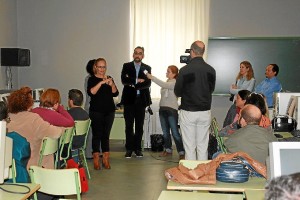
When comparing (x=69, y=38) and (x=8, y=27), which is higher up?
(x=8, y=27)

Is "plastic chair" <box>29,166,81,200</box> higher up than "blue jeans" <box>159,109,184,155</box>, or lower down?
higher up

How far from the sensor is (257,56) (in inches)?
373

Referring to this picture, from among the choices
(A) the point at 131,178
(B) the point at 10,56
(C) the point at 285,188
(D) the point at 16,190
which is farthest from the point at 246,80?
(C) the point at 285,188

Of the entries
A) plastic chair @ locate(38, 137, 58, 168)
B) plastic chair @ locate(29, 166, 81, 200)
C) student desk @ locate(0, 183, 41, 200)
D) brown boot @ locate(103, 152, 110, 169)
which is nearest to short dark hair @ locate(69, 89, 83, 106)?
brown boot @ locate(103, 152, 110, 169)

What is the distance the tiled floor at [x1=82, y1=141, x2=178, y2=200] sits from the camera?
597 cm

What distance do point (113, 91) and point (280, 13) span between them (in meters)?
4.02

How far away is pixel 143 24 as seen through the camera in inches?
381

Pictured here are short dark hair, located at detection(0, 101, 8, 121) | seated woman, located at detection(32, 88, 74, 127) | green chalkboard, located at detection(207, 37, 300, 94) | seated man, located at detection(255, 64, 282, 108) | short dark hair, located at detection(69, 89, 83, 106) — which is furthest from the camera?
green chalkboard, located at detection(207, 37, 300, 94)

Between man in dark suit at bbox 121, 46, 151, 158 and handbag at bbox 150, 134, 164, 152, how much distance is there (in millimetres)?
845

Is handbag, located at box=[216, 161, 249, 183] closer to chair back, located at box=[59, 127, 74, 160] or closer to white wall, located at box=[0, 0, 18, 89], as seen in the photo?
chair back, located at box=[59, 127, 74, 160]

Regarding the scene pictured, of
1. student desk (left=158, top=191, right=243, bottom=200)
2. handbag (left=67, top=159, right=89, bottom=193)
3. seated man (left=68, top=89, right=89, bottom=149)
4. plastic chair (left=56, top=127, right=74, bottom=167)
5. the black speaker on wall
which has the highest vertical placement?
the black speaker on wall

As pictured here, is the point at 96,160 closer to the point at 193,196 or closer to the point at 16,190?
the point at 16,190

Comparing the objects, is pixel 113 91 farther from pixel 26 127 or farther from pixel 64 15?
pixel 64 15

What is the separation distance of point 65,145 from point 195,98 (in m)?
1.60
